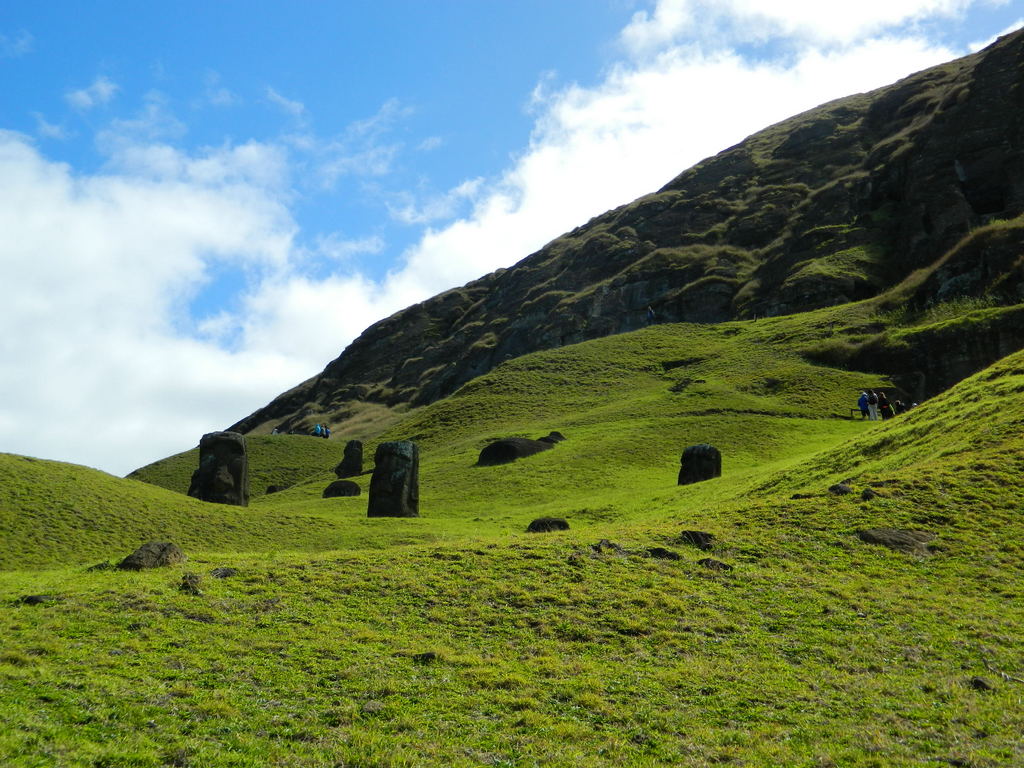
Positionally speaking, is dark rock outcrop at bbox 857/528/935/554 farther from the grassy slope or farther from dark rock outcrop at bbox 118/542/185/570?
dark rock outcrop at bbox 118/542/185/570

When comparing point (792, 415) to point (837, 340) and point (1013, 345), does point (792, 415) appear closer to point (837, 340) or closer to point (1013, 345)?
point (1013, 345)

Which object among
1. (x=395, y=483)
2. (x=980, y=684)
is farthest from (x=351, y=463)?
(x=980, y=684)

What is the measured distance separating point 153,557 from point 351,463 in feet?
179

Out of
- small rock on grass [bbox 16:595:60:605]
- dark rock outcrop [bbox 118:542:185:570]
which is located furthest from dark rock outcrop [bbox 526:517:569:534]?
small rock on grass [bbox 16:595:60:605]

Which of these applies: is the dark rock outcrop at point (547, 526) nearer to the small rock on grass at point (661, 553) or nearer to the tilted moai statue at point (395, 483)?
the small rock on grass at point (661, 553)

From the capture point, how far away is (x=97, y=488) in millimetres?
37875

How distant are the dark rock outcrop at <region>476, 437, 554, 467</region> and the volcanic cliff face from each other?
66027 mm

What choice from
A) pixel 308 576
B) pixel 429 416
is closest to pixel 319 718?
pixel 308 576

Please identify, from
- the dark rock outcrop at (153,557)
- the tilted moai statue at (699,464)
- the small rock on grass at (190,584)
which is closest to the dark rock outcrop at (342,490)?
the tilted moai statue at (699,464)

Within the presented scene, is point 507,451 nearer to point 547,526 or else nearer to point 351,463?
point 351,463

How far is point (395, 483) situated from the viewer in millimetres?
44906

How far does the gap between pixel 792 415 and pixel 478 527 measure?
40.3m

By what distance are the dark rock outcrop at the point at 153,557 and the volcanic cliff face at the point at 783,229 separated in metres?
107

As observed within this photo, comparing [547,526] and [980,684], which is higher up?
[547,526]
